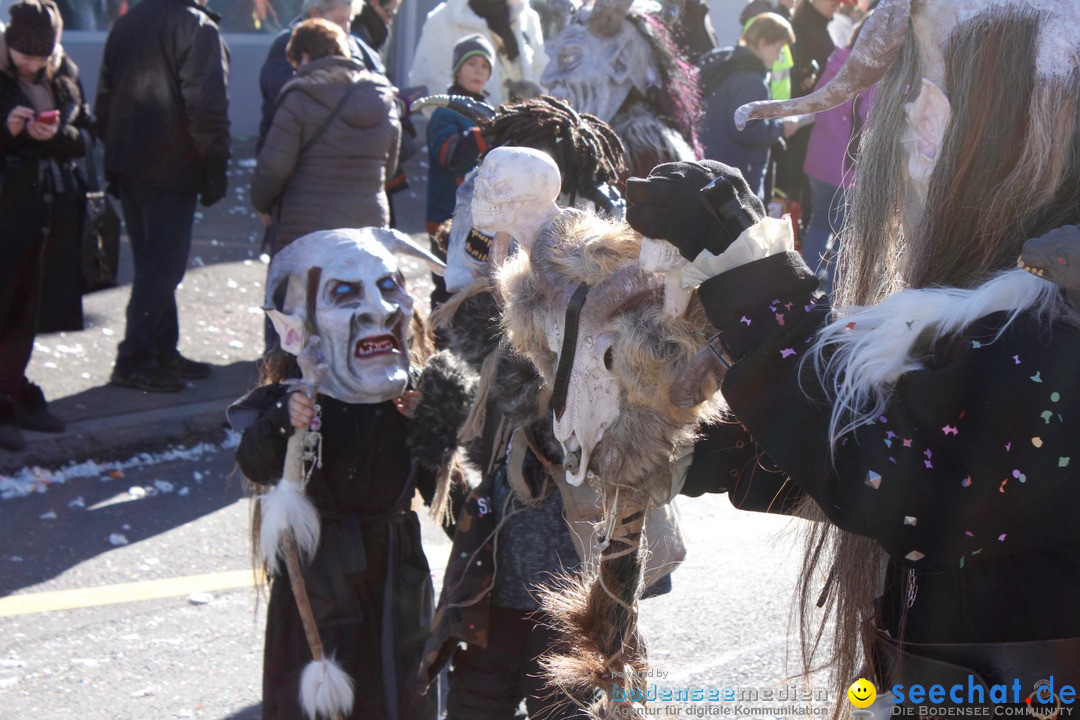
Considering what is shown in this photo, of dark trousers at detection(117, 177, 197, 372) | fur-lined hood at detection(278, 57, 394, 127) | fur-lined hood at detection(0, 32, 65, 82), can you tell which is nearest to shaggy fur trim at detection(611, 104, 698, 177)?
fur-lined hood at detection(278, 57, 394, 127)

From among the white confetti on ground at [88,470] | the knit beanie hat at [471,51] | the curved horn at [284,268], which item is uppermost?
the knit beanie hat at [471,51]

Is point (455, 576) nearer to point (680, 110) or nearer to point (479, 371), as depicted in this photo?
point (479, 371)

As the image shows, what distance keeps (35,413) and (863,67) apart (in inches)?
201

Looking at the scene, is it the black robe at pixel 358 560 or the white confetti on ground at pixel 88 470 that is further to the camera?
the white confetti on ground at pixel 88 470

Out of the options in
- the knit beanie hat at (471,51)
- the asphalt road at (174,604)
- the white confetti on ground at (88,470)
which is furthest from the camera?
the knit beanie hat at (471,51)

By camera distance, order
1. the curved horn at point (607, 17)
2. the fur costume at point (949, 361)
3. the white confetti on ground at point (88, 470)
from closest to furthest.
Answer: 1. the fur costume at point (949, 361)
2. the curved horn at point (607, 17)
3. the white confetti on ground at point (88, 470)

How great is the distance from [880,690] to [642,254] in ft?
2.35

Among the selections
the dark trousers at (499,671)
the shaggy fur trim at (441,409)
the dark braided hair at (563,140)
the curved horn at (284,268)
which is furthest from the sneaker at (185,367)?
the dark trousers at (499,671)

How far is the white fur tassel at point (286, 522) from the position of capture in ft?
10.1

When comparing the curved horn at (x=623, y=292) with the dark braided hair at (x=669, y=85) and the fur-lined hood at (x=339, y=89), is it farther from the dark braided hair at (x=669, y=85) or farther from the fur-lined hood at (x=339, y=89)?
the fur-lined hood at (x=339, y=89)

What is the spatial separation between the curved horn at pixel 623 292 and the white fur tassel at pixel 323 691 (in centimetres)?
162

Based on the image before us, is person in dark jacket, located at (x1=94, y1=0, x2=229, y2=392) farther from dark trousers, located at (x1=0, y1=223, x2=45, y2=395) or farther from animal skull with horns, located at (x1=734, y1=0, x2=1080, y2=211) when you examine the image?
animal skull with horns, located at (x1=734, y1=0, x2=1080, y2=211)

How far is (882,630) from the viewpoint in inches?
67.0

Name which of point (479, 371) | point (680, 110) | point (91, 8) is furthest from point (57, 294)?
point (91, 8)
